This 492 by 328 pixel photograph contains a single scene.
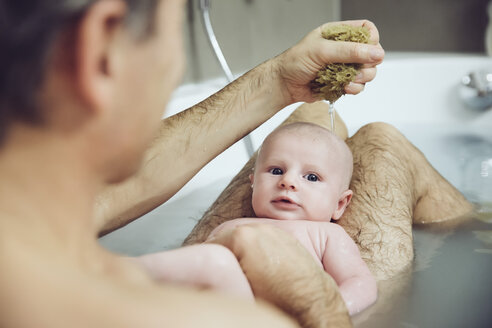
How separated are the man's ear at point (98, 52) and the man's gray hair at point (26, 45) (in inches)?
0.4

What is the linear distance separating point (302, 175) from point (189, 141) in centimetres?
28

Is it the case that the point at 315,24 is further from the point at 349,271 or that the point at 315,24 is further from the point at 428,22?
the point at 349,271

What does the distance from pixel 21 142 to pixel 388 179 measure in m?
1.20

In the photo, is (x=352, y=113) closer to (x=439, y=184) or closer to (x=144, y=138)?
(x=439, y=184)

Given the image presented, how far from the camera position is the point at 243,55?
306 cm

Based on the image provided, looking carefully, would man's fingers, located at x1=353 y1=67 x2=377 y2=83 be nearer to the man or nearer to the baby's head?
the baby's head

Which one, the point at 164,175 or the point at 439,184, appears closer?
the point at 164,175

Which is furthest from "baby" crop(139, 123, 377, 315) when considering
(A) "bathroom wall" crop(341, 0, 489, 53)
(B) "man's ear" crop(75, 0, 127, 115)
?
(A) "bathroom wall" crop(341, 0, 489, 53)

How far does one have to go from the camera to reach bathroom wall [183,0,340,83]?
2656mm

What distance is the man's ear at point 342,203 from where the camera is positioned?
1423 mm

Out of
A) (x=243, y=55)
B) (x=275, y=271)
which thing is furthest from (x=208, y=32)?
(x=275, y=271)

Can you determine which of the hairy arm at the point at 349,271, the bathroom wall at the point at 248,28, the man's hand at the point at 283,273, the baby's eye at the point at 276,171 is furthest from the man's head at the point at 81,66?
the bathroom wall at the point at 248,28

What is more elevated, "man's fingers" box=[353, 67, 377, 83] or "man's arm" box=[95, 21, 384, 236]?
"man's fingers" box=[353, 67, 377, 83]

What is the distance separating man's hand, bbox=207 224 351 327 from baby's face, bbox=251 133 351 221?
46 centimetres
